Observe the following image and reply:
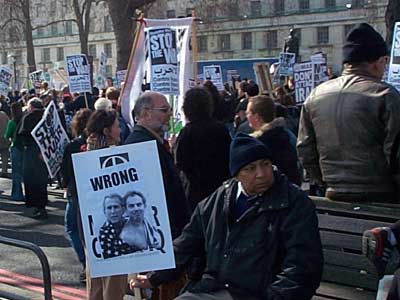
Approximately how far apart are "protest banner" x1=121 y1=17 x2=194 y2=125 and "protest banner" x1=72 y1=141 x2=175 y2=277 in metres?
5.21

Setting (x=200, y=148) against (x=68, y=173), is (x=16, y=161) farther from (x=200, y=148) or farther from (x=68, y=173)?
(x=200, y=148)

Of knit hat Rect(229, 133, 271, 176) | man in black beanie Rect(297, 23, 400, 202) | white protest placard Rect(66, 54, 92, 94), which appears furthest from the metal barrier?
white protest placard Rect(66, 54, 92, 94)

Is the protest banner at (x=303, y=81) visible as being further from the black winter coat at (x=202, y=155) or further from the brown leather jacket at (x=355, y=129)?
the brown leather jacket at (x=355, y=129)

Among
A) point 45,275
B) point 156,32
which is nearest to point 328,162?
point 45,275

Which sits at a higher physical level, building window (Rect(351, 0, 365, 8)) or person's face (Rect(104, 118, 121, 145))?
building window (Rect(351, 0, 365, 8))

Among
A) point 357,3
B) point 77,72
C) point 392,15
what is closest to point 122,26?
point 77,72

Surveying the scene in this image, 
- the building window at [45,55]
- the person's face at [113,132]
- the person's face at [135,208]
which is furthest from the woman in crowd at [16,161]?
the building window at [45,55]

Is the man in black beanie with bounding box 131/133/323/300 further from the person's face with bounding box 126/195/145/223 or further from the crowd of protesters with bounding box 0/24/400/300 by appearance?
the person's face with bounding box 126/195/145/223

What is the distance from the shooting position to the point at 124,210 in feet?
15.2

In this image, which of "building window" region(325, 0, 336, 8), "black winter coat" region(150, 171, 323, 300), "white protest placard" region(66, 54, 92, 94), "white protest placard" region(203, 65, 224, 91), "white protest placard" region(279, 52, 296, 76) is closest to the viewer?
"black winter coat" region(150, 171, 323, 300)

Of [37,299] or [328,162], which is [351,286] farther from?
[37,299]

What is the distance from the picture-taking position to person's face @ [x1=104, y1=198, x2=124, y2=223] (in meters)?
4.64

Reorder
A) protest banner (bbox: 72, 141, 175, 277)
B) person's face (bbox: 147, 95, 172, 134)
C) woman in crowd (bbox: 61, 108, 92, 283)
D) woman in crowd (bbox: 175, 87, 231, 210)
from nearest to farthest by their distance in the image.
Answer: protest banner (bbox: 72, 141, 175, 277), person's face (bbox: 147, 95, 172, 134), woman in crowd (bbox: 175, 87, 231, 210), woman in crowd (bbox: 61, 108, 92, 283)

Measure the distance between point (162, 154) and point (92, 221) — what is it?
3.55 ft
